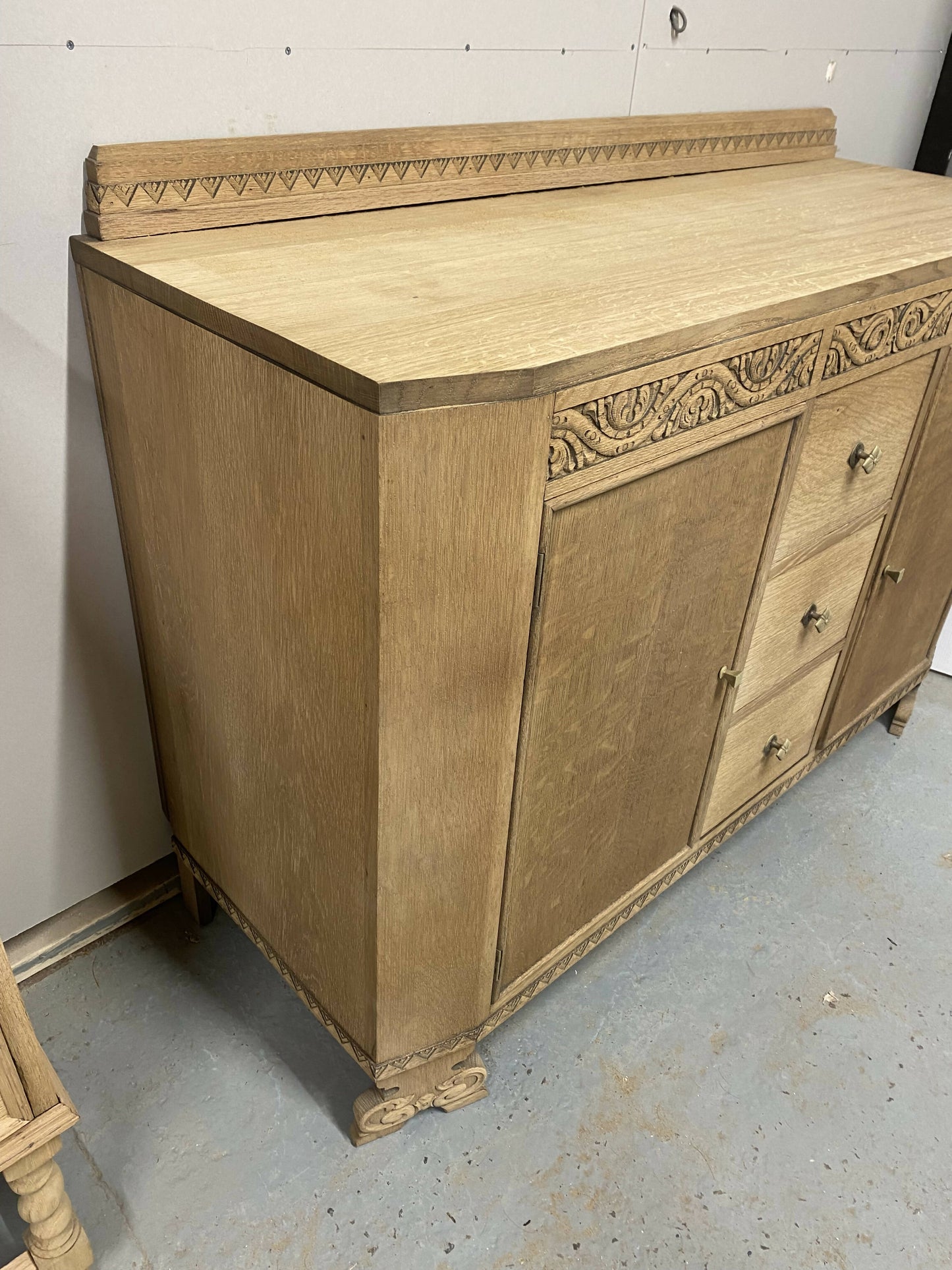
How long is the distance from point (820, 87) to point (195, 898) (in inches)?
70.4

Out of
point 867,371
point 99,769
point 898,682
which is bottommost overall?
point 898,682

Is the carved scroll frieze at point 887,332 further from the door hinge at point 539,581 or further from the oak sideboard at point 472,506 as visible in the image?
the door hinge at point 539,581

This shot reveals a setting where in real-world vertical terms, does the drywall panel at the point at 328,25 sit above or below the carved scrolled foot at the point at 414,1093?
above

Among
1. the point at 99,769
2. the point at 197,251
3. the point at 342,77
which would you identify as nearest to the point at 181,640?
the point at 99,769

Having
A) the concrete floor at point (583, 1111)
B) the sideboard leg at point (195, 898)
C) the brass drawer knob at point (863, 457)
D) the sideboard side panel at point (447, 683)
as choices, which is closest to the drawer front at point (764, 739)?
the concrete floor at point (583, 1111)

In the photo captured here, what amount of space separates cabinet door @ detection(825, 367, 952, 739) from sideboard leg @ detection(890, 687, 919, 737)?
106mm

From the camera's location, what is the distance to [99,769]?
4.19 ft

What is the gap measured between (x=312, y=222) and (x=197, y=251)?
0.65 ft

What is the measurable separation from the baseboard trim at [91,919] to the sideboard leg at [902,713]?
141cm

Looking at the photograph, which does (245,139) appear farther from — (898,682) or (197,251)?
(898,682)

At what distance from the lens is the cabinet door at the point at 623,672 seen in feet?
2.91

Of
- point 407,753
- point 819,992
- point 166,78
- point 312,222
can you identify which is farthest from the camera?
point 819,992

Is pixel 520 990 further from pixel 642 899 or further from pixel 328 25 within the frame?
pixel 328 25

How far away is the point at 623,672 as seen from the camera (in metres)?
1.01
